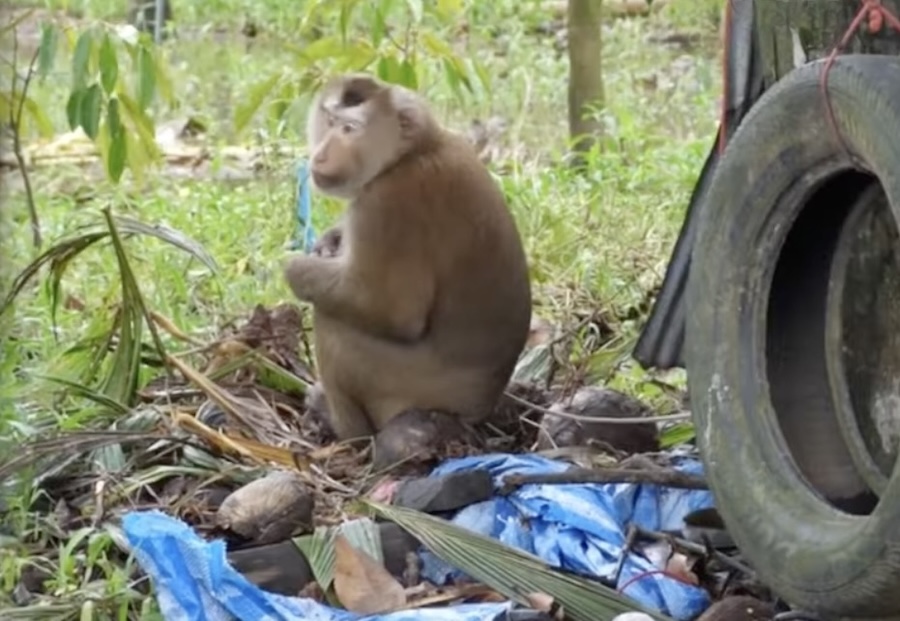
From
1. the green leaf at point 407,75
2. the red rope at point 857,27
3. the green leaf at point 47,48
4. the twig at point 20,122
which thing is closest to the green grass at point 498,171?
the twig at point 20,122

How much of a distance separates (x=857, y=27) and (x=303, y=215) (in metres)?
3.56

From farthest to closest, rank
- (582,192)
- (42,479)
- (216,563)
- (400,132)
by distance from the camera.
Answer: (582,192) < (400,132) < (42,479) < (216,563)

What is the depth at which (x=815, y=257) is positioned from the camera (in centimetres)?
454

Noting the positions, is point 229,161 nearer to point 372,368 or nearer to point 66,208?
point 66,208

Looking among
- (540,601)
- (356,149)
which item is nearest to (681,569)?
(540,601)

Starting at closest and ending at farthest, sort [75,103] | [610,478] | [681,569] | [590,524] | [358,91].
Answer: [681,569], [590,524], [610,478], [358,91], [75,103]

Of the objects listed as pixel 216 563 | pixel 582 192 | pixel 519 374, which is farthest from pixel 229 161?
pixel 216 563

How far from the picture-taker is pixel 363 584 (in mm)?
4633

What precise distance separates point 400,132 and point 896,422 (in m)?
2.02

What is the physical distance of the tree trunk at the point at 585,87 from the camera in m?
9.59

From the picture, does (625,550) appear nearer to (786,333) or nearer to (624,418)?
(786,333)

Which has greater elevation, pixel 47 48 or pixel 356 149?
pixel 47 48

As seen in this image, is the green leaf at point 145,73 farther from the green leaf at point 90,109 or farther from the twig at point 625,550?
the twig at point 625,550

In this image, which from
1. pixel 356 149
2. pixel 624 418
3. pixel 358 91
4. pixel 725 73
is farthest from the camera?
pixel 358 91
